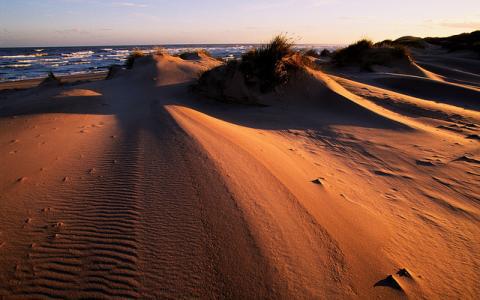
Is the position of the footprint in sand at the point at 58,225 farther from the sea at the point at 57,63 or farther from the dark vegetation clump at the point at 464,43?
the dark vegetation clump at the point at 464,43

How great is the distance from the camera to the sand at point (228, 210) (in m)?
1.75

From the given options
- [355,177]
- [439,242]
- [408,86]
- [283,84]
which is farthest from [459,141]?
[408,86]

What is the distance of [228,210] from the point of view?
233 cm

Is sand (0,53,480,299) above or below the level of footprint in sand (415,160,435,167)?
above

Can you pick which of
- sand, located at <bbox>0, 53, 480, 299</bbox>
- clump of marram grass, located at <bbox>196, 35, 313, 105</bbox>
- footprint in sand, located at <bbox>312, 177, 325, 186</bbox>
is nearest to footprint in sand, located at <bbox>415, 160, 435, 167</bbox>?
sand, located at <bbox>0, 53, 480, 299</bbox>

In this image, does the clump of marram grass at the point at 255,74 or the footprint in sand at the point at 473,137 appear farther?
the clump of marram grass at the point at 255,74

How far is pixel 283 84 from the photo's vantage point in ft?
25.0

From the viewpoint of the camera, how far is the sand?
1745 mm

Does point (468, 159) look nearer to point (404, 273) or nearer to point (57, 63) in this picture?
point (404, 273)

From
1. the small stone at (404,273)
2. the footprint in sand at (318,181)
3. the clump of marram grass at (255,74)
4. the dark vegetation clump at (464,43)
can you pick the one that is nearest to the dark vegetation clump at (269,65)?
the clump of marram grass at (255,74)

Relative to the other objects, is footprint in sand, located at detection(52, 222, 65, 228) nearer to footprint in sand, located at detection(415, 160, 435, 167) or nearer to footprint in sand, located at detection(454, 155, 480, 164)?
footprint in sand, located at detection(415, 160, 435, 167)

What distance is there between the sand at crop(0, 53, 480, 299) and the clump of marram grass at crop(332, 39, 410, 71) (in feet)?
36.3

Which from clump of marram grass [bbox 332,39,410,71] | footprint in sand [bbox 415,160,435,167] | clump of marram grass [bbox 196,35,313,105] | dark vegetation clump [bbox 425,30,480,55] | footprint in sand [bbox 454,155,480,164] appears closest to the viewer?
footprint in sand [bbox 415,160,435,167]

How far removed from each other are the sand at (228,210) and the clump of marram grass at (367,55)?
11072mm
